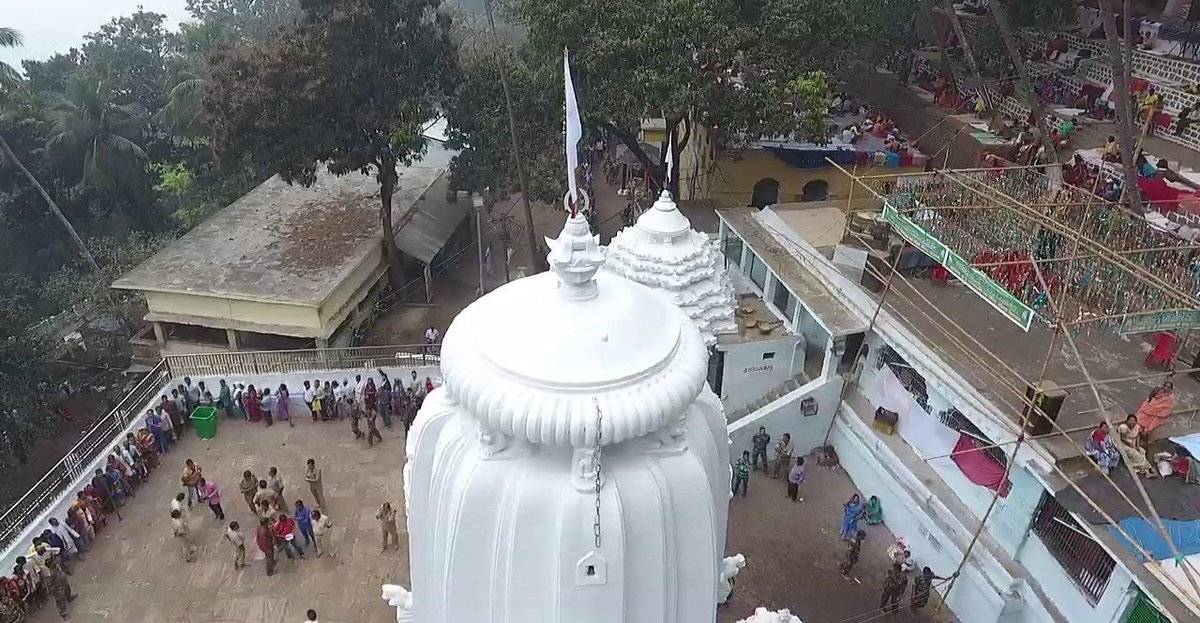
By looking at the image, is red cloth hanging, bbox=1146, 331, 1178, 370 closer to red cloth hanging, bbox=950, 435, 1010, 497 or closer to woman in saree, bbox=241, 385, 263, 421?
red cloth hanging, bbox=950, 435, 1010, 497

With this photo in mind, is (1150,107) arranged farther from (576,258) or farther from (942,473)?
(576,258)

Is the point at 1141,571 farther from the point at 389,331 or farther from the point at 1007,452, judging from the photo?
the point at 389,331

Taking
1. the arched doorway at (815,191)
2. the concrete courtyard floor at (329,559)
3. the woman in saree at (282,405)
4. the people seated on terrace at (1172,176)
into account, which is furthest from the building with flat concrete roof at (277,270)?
the people seated on terrace at (1172,176)

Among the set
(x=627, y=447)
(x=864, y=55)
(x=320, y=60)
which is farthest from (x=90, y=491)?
(x=864, y=55)

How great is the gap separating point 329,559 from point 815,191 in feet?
62.4

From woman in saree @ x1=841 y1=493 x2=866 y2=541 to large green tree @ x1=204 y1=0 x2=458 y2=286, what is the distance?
14.7m

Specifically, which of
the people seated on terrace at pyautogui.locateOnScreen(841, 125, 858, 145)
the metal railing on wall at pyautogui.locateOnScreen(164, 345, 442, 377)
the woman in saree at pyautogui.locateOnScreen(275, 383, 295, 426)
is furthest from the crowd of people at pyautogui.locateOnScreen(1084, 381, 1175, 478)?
the woman in saree at pyautogui.locateOnScreen(275, 383, 295, 426)

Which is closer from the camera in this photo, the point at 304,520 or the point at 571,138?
the point at 571,138

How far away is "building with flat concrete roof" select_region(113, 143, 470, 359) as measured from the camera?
19703mm

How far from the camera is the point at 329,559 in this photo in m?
14.1

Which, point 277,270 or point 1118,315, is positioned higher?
point 1118,315

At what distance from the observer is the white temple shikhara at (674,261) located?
47.1 feet

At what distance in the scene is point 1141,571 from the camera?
33.9 feet

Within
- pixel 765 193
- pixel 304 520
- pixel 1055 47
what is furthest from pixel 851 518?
pixel 1055 47
